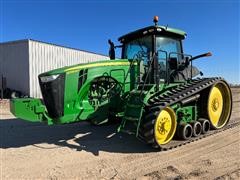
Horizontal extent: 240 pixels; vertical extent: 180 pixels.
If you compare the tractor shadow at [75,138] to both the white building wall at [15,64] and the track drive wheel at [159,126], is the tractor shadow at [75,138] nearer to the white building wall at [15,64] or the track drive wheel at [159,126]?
the track drive wheel at [159,126]

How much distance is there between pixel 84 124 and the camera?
9930 millimetres

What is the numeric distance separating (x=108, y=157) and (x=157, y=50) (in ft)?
10.2

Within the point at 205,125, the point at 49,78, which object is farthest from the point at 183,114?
the point at 49,78

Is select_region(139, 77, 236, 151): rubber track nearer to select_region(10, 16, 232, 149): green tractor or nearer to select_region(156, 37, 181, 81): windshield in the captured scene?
select_region(10, 16, 232, 149): green tractor

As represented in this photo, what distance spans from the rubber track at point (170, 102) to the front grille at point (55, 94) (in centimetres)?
178

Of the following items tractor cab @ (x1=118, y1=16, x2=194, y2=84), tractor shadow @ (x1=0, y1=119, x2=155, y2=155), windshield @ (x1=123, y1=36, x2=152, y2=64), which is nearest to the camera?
tractor shadow @ (x1=0, y1=119, x2=155, y2=155)

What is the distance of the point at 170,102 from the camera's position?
6.77 meters

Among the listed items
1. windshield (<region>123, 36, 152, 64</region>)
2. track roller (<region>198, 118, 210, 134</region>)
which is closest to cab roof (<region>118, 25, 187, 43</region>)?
windshield (<region>123, 36, 152, 64</region>)

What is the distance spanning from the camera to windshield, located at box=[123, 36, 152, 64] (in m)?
7.97

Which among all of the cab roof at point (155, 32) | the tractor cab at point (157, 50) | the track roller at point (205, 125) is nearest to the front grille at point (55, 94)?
the tractor cab at point (157, 50)

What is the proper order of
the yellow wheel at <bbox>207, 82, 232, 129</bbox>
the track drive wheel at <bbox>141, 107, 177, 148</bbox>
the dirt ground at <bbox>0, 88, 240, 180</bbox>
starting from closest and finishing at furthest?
the dirt ground at <bbox>0, 88, 240, 180</bbox> → the track drive wheel at <bbox>141, 107, 177, 148</bbox> → the yellow wheel at <bbox>207, 82, 232, 129</bbox>

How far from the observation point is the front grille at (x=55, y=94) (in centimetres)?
645

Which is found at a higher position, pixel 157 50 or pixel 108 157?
pixel 157 50

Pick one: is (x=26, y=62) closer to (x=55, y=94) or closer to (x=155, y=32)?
(x=155, y=32)
